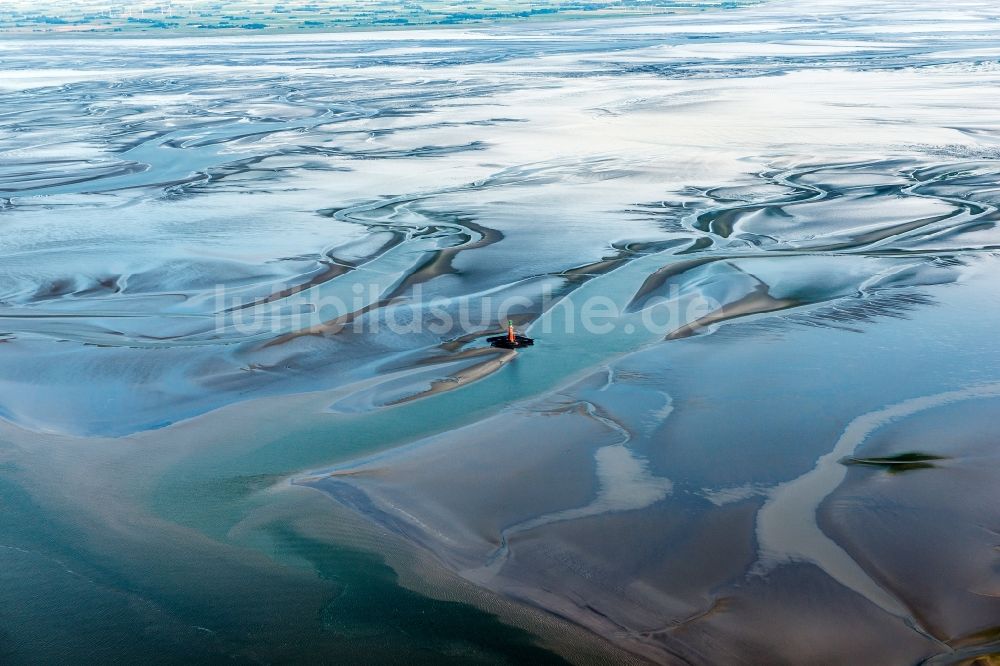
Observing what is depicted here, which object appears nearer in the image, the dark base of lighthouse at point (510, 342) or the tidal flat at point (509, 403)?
the tidal flat at point (509, 403)

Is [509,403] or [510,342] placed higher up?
[510,342]

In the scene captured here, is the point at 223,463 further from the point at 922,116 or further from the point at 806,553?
the point at 922,116

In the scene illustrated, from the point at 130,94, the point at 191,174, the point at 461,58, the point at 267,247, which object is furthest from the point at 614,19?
the point at 267,247

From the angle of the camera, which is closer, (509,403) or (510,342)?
(509,403)

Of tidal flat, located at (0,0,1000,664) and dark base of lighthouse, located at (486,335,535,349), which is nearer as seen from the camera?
tidal flat, located at (0,0,1000,664)
